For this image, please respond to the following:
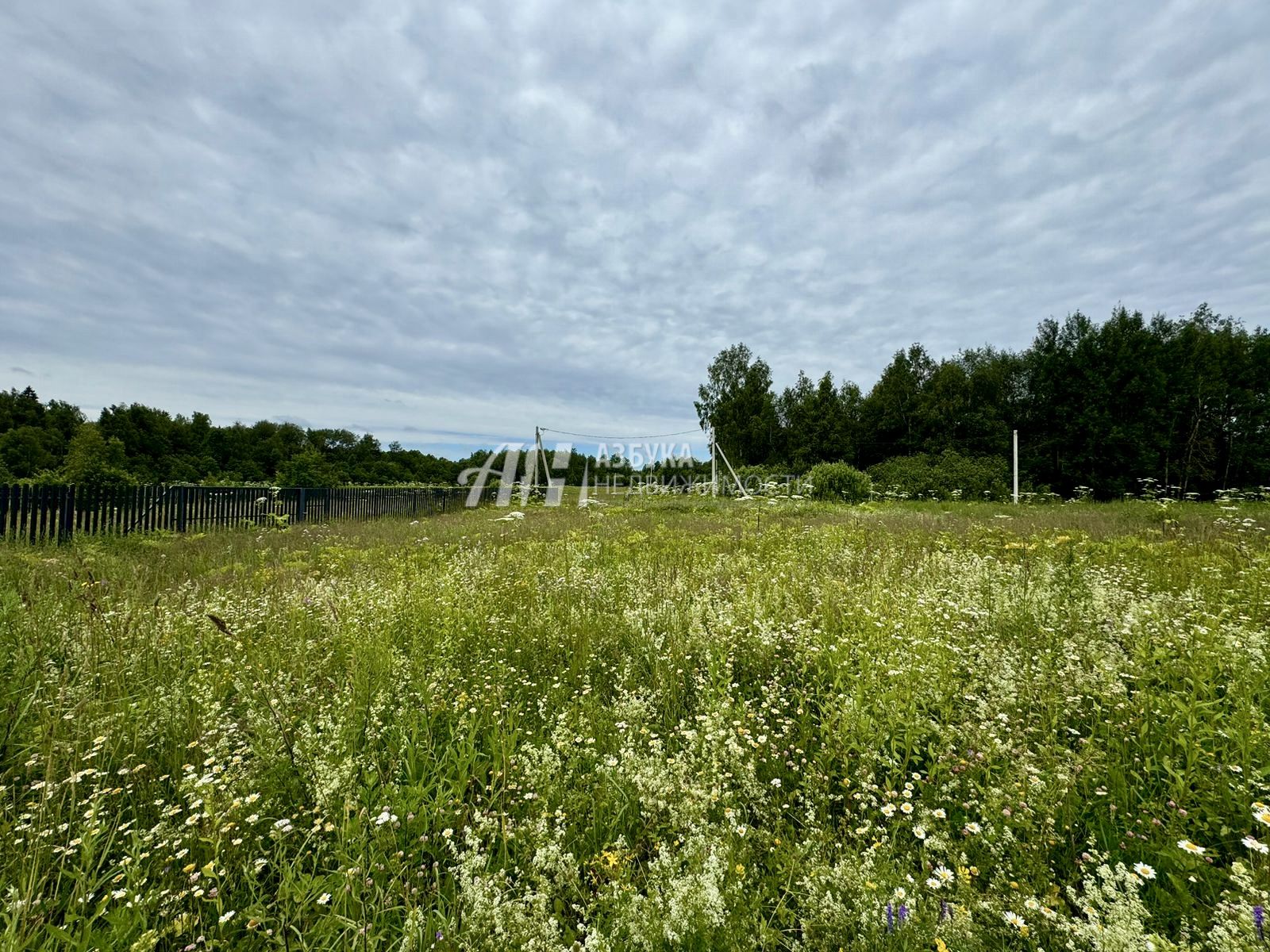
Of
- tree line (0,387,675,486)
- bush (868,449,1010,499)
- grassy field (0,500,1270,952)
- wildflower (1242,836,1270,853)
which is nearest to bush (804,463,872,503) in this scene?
bush (868,449,1010,499)

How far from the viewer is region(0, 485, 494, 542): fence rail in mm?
9984

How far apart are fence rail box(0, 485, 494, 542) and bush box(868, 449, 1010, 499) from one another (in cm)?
2468

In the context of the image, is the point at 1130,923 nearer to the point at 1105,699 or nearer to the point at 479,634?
the point at 1105,699

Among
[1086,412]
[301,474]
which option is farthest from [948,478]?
[301,474]

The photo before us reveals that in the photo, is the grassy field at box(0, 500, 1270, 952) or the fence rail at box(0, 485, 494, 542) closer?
the grassy field at box(0, 500, 1270, 952)

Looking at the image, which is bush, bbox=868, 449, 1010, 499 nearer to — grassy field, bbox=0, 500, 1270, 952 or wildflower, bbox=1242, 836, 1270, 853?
grassy field, bbox=0, 500, 1270, 952

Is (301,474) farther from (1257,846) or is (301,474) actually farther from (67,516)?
(1257,846)

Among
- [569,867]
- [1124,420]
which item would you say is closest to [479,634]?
[569,867]

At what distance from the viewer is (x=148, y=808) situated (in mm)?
2125

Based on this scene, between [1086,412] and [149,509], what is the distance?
45806 millimetres

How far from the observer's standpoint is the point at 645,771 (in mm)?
2051

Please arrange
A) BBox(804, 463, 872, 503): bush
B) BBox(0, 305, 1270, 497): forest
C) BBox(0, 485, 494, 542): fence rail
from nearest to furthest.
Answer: BBox(0, 485, 494, 542): fence rail → BBox(804, 463, 872, 503): bush → BBox(0, 305, 1270, 497): forest

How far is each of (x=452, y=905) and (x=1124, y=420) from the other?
43419mm

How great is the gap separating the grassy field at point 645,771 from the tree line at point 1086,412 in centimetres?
3066
